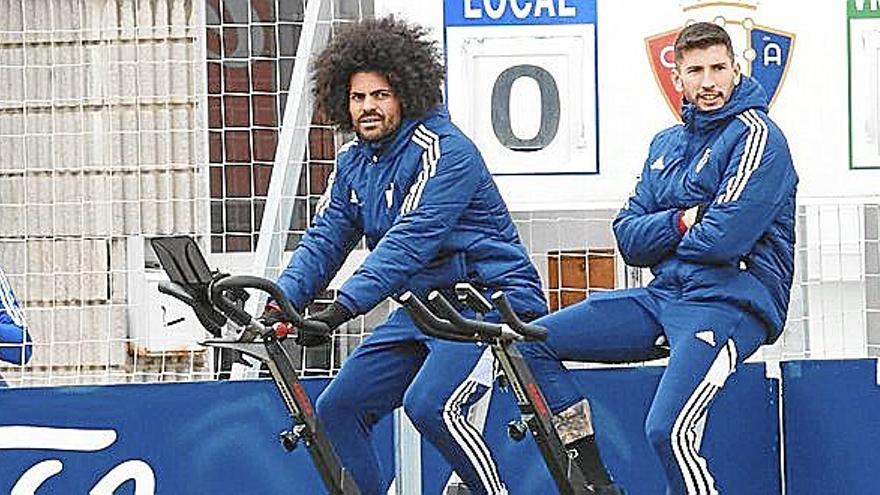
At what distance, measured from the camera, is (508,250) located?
6520 mm

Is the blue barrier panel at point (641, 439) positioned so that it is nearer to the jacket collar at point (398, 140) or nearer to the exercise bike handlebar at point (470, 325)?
the jacket collar at point (398, 140)

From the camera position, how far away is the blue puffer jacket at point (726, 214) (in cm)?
619

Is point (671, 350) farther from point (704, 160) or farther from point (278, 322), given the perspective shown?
point (278, 322)

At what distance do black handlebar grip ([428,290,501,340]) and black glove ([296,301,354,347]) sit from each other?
29 cm

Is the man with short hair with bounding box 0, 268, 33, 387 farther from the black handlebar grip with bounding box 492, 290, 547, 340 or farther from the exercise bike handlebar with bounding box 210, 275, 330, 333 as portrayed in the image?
the black handlebar grip with bounding box 492, 290, 547, 340

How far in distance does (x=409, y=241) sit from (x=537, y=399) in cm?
61

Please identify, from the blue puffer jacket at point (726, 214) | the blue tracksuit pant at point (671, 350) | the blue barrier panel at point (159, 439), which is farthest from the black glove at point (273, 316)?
the blue barrier panel at point (159, 439)

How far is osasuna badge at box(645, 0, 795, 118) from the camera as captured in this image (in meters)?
7.54

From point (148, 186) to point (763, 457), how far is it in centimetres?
239

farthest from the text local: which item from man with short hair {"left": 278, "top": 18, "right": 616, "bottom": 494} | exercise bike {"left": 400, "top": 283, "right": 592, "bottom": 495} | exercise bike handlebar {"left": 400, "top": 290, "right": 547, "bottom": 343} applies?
exercise bike handlebar {"left": 400, "top": 290, "right": 547, "bottom": 343}

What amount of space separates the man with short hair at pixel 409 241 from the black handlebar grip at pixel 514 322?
1.39 feet

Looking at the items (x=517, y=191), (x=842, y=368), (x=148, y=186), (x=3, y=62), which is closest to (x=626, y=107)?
(x=517, y=191)

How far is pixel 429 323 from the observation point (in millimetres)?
5879

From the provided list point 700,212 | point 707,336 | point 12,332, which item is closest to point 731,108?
point 700,212
